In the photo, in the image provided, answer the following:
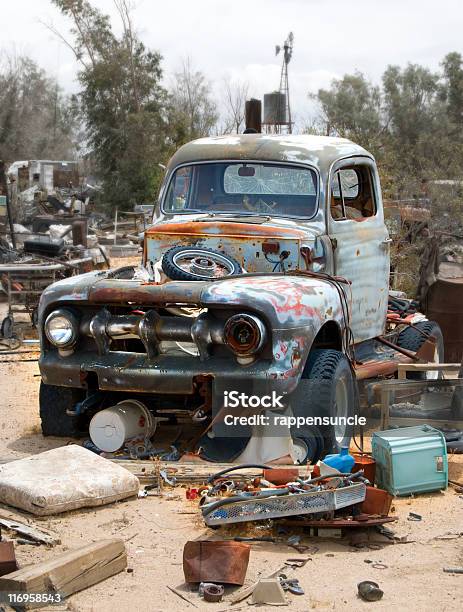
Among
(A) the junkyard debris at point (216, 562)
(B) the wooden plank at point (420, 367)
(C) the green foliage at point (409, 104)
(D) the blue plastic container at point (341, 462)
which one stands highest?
(C) the green foliage at point (409, 104)

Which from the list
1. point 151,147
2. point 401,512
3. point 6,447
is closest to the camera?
point 401,512

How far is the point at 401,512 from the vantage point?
5.99 meters

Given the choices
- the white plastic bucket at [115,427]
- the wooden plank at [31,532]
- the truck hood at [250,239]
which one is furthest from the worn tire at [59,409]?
the wooden plank at [31,532]

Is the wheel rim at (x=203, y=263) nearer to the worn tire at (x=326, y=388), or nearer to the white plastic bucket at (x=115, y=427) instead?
the worn tire at (x=326, y=388)

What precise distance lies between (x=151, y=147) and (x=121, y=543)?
108ft

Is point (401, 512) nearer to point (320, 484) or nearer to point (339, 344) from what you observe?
point (320, 484)

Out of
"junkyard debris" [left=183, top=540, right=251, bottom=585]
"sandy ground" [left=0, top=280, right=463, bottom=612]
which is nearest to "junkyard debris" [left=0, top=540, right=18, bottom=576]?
"sandy ground" [left=0, top=280, right=463, bottom=612]

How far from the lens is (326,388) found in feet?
22.4

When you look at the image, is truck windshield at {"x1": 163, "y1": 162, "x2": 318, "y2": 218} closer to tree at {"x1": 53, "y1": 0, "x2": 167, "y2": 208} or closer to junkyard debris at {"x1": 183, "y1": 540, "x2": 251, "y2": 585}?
junkyard debris at {"x1": 183, "y1": 540, "x2": 251, "y2": 585}

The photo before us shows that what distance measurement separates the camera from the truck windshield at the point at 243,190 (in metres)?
8.20

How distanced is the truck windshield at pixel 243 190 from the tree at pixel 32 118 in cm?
4002


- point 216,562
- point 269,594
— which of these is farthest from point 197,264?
point 269,594

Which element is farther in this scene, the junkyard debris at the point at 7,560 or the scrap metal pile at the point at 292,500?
the scrap metal pile at the point at 292,500

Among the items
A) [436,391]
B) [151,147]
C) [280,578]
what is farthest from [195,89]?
[280,578]
